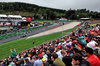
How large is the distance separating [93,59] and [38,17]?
102m

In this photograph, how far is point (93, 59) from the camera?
3602mm

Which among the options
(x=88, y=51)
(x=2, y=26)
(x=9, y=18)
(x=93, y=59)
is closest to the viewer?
(x=93, y=59)

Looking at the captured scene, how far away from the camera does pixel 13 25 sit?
1932 inches

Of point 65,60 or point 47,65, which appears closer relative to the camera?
point 65,60

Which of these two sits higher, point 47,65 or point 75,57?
point 75,57

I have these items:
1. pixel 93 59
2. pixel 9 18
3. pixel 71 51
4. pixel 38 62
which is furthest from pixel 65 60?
pixel 9 18

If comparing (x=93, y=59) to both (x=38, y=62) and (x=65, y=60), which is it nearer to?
(x=65, y=60)

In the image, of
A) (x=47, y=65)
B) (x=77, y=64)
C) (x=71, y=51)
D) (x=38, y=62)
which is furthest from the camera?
(x=71, y=51)

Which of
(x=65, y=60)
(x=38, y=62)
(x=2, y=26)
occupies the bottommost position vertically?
(x=2, y=26)

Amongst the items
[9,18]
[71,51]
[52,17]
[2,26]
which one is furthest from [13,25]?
[52,17]

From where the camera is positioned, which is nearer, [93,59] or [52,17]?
[93,59]

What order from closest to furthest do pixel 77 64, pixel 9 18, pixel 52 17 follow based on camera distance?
pixel 77 64 < pixel 9 18 < pixel 52 17

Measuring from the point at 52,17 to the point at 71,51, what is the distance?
309ft

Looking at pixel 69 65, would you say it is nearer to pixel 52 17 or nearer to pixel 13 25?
pixel 13 25
